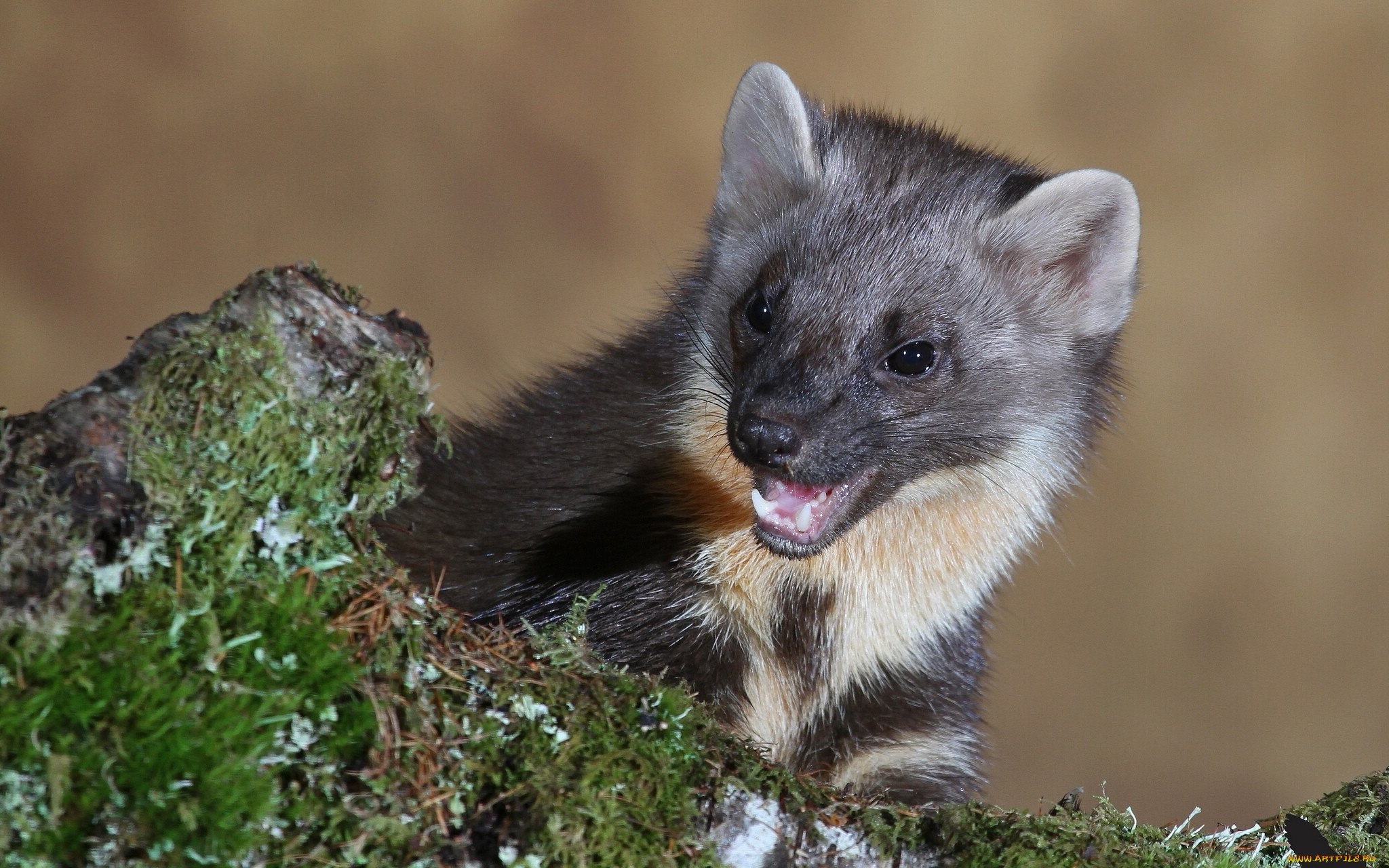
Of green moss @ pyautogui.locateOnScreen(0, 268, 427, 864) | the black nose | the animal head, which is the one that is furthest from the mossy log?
the animal head

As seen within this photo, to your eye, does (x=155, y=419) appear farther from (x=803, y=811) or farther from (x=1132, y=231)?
(x=1132, y=231)

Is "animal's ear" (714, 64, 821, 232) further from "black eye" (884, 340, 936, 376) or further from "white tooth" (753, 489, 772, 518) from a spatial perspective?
"white tooth" (753, 489, 772, 518)

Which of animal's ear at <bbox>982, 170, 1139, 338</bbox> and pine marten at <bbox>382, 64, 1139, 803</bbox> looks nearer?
pine marten at <bbox>382, 64, 1139, 803</bbox>

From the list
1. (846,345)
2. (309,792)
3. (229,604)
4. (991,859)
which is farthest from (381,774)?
(846,345)

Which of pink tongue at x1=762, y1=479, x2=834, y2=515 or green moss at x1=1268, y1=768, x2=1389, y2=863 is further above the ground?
pink tongue at x1=762, y1=479, x2=834, y2=515

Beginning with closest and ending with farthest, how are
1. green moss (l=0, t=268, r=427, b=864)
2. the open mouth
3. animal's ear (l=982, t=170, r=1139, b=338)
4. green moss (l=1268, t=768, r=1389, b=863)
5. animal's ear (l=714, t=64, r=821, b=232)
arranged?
green moss (l=0, t=268, r=427, b=864) → green moss (l=1268, t=768, r=1389, b=863) → the open mouth → animal's ear (l=982, t=170, r=1139, b=338) → animal's ear (l=714, t=64, r=821, b=232)

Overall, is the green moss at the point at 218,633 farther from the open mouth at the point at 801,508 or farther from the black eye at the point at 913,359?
the black eye at the point at 913,359
